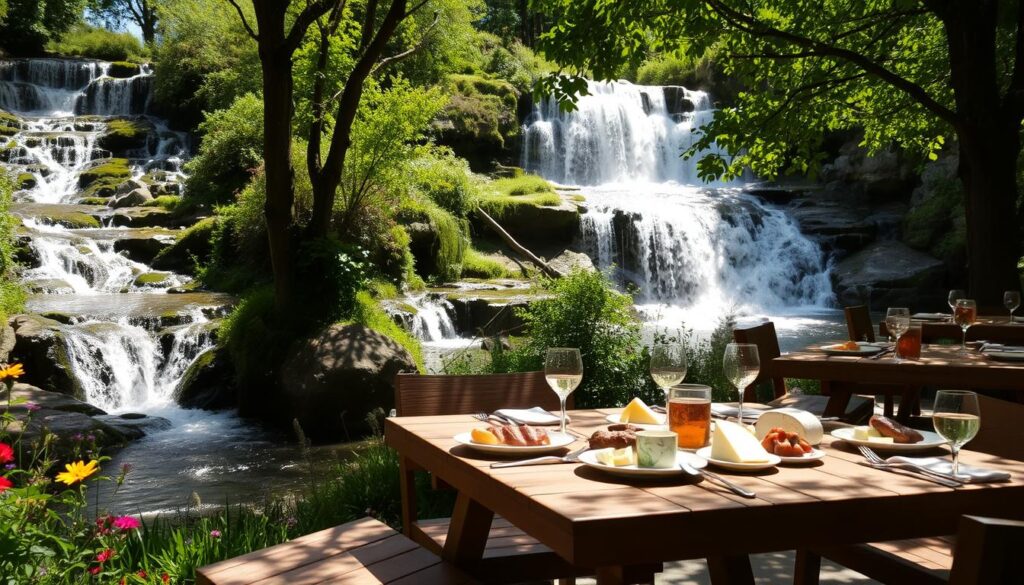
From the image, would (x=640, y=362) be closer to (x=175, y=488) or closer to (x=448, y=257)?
(x=175, y=488)

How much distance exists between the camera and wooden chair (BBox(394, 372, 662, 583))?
2555 mm

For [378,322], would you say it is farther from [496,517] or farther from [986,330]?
[496,517]

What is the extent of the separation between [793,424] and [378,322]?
7.78 m

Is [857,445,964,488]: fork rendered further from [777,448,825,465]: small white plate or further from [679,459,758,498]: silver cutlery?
[679,459,758,498]: silver cutlery

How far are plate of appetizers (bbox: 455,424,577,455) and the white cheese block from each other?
1.78 ft

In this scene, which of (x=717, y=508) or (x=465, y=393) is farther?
(x=465, y=393)

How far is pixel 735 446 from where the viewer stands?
2.11 meters

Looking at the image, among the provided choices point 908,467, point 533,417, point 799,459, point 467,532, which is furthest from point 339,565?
point 908,467

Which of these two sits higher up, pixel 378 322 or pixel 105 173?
pixel 105 173

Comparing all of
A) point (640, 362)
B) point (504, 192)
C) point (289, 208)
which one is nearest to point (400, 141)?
point (289, 208)

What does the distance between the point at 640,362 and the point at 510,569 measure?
446 centimetres

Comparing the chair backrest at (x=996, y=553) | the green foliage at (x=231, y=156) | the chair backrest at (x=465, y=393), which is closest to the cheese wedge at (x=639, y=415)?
the chair backrest at (x=465, y=393)

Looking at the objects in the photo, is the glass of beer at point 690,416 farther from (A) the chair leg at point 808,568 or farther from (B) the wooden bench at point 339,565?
(A) the chair leg at point 808,568

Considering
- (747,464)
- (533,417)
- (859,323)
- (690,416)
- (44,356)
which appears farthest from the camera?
(44,356)
